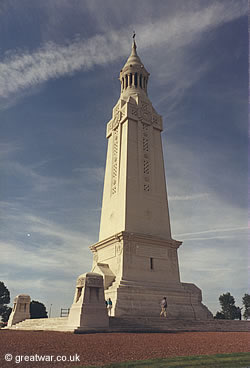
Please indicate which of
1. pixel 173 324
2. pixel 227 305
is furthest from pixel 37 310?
pixel 227 305

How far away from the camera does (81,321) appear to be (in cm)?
1497

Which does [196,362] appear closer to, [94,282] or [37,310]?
[94,282]

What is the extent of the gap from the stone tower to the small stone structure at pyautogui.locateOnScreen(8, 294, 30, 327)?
656cm

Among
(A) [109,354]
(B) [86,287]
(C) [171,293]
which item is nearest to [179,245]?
(C) [171,293]

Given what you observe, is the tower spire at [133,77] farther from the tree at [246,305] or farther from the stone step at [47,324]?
the tree at [246,305]

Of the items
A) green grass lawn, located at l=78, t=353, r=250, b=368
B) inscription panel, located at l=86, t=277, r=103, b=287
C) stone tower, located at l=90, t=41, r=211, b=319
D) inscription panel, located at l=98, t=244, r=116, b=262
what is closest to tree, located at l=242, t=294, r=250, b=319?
stone tower, located at l=90, t=41, r=211, b=319

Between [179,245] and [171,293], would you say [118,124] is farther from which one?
[171,293]

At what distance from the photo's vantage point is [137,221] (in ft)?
90.1

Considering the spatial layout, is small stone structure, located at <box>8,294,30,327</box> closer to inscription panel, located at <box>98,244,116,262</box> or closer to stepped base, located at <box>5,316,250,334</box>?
stepped base, located at <box>5,316,250,334</box>

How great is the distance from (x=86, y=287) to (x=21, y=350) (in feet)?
25.0

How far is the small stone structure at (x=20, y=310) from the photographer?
24.9 metres

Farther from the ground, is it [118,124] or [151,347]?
[118,124]

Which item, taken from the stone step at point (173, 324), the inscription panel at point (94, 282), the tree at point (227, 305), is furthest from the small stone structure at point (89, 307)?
the tree at point (227, 305)

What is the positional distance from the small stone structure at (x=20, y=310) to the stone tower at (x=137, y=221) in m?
6.56
